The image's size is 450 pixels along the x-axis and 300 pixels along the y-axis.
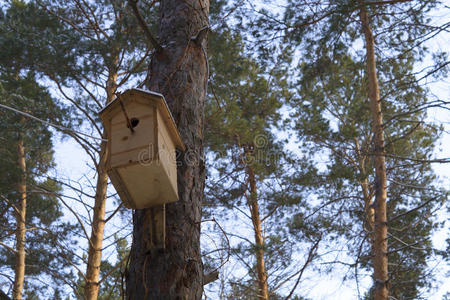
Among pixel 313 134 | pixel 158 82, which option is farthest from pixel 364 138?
pixel 158 82

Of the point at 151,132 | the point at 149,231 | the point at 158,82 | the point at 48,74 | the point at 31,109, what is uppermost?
the point at 48,74

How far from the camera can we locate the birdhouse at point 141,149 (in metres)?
1.78

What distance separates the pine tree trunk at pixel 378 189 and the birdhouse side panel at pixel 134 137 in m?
3.94

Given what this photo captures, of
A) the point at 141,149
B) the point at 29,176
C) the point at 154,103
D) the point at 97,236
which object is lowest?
the point at 141,149

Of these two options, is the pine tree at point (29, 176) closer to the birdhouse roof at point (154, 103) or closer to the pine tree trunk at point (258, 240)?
the pine tree trunk at point (258, 240)

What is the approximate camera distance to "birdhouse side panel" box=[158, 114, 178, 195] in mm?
1804

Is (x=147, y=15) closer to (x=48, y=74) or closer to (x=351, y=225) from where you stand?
(x=48, y=74)

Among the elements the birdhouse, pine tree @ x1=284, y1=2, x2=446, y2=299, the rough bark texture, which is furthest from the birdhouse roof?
pine tree @ x1=284, y1=2, x2=446, y2=299

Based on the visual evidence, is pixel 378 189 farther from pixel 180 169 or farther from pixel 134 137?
pixel 134 137

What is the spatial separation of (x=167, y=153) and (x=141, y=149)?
0.43 ft

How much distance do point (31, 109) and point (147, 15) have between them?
2.17 meters

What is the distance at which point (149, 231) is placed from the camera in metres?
1.84

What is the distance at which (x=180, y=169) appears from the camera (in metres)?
2.08

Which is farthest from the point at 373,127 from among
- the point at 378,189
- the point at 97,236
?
the point at 97,236
